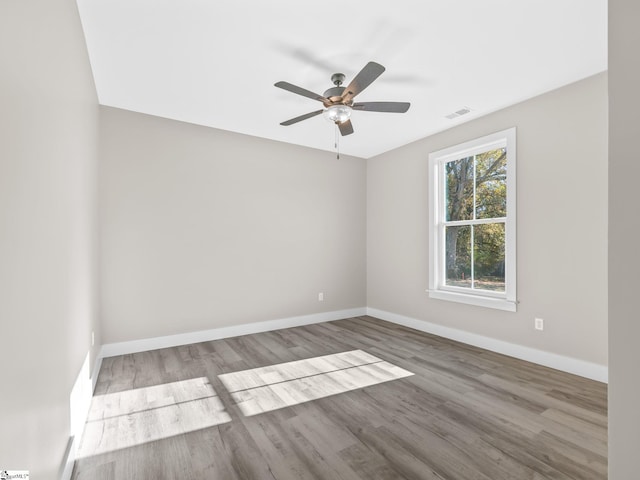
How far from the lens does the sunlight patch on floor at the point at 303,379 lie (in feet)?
8.54

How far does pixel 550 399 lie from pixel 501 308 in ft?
3.84

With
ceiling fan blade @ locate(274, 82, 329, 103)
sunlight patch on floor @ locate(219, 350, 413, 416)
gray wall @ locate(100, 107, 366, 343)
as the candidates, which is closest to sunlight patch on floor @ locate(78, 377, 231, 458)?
sunlight patch on floor @ locate(219, 350, 413, 416)

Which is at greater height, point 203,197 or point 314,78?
point 314,78

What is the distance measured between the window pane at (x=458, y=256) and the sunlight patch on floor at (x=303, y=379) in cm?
162

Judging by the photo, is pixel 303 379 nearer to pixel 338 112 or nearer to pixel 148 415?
pixel 148 415

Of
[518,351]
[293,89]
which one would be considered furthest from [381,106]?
[518,351]

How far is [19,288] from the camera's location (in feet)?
3.48

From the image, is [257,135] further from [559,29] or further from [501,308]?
[501,308]

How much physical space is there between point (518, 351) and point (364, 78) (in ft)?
10.5

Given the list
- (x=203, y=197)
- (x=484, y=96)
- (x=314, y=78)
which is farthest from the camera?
(x=203, y=197)

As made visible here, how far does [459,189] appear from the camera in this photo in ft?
13.9

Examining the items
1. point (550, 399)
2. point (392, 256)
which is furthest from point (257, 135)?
point (550, 399)
